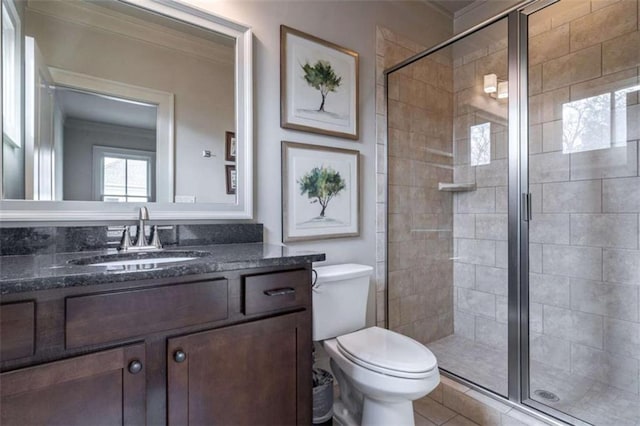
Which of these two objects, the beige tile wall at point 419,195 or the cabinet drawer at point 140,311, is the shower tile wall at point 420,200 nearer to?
the beige tile wall at point 419,195

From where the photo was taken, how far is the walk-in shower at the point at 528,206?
5.55 ft

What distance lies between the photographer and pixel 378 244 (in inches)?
86.0

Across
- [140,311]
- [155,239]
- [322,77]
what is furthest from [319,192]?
[140,311]

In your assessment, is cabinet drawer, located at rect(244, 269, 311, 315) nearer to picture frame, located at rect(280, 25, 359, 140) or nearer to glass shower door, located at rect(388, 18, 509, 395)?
A: picture frame, located at rect(280, 25, 359, 140)

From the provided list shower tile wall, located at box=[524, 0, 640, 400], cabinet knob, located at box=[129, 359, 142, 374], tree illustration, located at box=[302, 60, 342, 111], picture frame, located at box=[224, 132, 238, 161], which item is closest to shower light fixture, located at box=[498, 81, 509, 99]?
shower tile wall, located at box=[524, 0, 640, 400]

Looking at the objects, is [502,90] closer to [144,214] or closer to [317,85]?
[317,85]

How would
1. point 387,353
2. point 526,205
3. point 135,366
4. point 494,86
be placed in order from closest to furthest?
point 135,366 < point 387,353 < point 526,205 < point 494,86

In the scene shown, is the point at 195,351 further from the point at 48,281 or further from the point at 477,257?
the point at 477,257

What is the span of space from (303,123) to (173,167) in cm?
73

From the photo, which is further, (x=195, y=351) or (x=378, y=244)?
(x=378, y=244)

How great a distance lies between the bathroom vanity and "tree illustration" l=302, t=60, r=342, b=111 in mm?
1143

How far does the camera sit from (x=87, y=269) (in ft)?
2.84

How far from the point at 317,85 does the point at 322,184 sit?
569mm

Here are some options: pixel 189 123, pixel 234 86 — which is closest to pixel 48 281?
pixel 189 123
